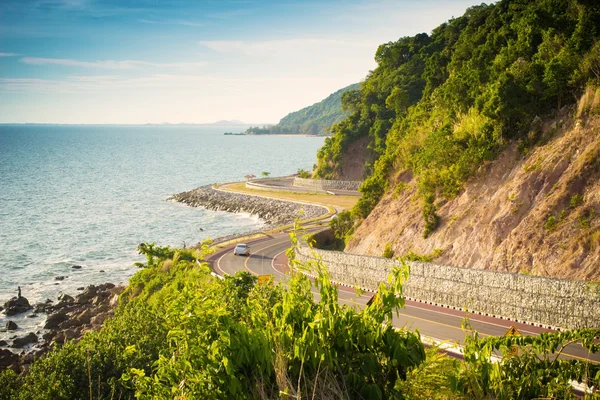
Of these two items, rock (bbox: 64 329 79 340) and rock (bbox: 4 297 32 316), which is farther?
rock (bbox: 4 297 32 316)

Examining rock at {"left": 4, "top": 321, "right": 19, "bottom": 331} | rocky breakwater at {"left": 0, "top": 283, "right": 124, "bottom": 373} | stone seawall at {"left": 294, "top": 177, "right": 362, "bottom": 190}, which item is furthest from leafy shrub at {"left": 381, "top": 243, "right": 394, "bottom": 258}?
stone seawall at {"left": 294, "top": 177, "right": 362, "bottom": 190}

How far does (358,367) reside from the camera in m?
9.07

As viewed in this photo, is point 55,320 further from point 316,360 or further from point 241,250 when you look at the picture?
point 316,360

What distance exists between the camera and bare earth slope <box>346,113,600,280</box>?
2638cm

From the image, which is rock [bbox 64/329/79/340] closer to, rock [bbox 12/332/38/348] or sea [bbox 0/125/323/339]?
rock [bbox 12/332/38/348]

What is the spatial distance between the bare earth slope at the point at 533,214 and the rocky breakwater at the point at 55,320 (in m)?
23.1

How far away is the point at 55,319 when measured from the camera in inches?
1581

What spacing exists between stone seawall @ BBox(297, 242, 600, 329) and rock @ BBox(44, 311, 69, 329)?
2306 centimetres

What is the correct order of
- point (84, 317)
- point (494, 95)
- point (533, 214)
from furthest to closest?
1. point (84, 317)
2. point (494, 95)
3. point (533, 214)

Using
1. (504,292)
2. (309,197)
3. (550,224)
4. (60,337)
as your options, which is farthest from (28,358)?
(309,197)

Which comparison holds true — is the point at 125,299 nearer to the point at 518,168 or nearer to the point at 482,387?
the point at 518,168

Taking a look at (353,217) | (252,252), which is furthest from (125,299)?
(353,217)

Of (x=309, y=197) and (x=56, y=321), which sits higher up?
(x=309, y=197)

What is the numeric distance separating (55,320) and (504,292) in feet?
104
